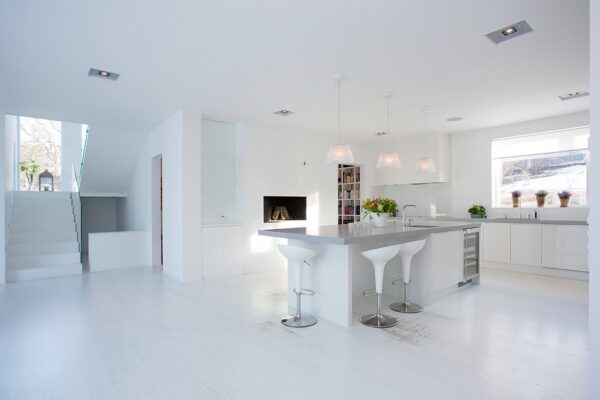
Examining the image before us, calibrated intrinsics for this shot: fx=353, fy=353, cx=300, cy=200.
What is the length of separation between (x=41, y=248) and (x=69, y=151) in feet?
12.0

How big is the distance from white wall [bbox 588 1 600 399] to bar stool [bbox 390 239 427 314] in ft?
7.11

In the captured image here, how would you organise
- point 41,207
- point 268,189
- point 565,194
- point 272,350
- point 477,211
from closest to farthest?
point 272,350, point 565,194, point 268,189, point 477,211, point 41,207

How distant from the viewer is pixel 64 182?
376 inches

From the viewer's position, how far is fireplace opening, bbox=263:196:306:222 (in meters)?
6.42

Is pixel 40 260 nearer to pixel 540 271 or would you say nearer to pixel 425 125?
pixel 425 125

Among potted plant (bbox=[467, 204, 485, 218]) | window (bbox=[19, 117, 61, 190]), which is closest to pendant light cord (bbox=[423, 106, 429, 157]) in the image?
potted plant (bbox=[467, 204, 485, 218])

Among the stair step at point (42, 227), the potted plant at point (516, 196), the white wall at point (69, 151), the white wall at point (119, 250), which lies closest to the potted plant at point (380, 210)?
the potted plant at point (516, 196)

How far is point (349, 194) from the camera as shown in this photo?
8.61 meters

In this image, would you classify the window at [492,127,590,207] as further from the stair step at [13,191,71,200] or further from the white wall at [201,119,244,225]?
the stair step at [13,191,71,200]

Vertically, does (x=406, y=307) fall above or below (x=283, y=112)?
below

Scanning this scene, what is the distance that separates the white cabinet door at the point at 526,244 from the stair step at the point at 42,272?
7476 millimetres

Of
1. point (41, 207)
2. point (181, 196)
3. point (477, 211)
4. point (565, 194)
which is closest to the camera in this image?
point (181, 196)

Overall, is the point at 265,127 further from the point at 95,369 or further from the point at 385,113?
the point at 95,369

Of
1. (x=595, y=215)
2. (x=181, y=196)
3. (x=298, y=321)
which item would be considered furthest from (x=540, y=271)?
(x=181, y=196)
